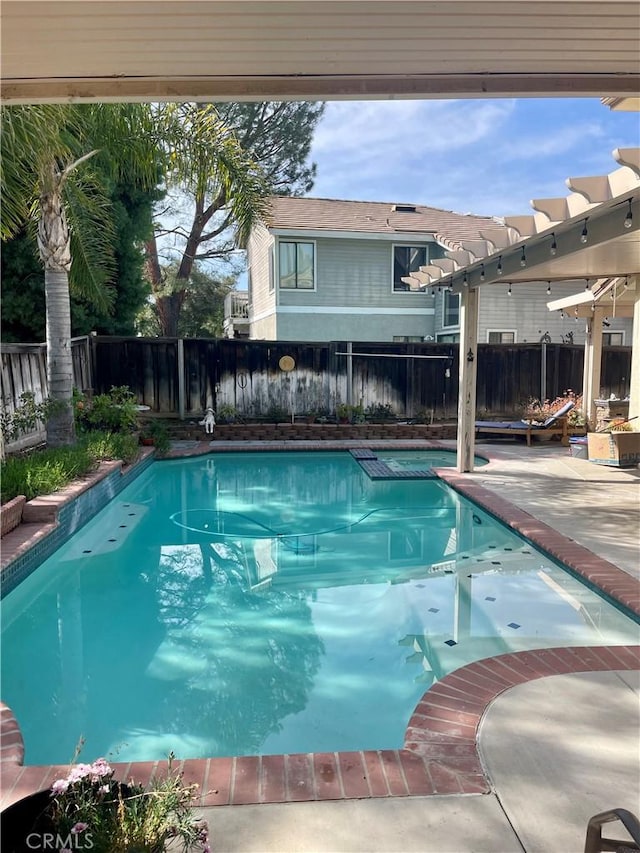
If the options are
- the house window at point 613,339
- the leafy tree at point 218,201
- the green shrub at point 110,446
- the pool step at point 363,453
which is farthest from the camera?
the leafy tree at point 218,201

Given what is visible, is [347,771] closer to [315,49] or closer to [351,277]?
[315,49]

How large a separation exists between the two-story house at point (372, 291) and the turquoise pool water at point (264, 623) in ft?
33.5

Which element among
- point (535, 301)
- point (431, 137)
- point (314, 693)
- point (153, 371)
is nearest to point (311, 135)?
point (431, 137)

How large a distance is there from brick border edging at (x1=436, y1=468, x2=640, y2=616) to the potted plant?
362 centimetres

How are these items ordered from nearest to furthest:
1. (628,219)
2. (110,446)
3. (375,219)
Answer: (628,219), (110,446), (375,219)

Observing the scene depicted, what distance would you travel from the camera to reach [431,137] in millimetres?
16734

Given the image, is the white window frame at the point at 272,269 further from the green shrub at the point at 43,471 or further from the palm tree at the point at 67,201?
the green shrub at the point at 43,471

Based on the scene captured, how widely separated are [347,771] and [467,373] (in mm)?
6965

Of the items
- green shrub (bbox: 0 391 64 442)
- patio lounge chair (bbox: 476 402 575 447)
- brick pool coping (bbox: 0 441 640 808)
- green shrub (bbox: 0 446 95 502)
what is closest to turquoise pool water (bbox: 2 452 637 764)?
brick pool coping (bbox: 0 441 640 808)

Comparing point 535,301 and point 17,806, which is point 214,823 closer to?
point 17,806

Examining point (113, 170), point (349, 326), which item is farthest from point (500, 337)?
point (113, 170)

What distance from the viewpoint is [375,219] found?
17.7 metres

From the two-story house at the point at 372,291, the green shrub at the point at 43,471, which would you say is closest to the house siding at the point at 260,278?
the two-story house at the point at 372,291

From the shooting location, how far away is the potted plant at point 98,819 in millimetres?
1520
